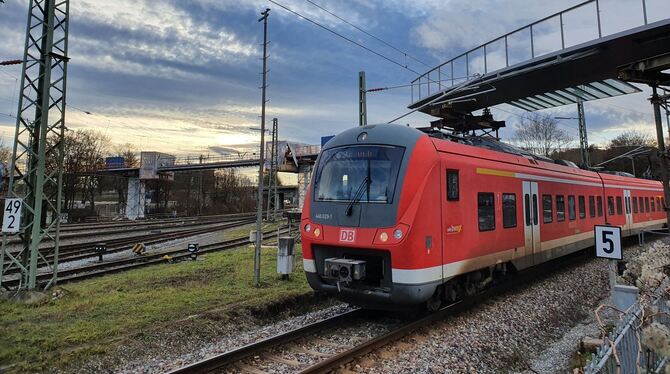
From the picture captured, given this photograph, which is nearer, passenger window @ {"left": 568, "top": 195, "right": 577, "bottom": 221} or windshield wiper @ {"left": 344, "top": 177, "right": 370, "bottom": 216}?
windshield wiper @ {"left": 344, "top": 177, "right": 370, "bottom": 216}

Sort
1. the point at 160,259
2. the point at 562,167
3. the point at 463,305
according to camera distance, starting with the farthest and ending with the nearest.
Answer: the point at 160,259, the point at 562,167, the point at 463,305

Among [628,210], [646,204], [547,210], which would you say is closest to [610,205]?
[628,210]

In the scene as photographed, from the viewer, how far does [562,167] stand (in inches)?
508

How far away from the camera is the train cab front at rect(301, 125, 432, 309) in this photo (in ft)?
22.3

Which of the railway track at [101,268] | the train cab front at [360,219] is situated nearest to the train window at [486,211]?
the train cab front at [360,219]

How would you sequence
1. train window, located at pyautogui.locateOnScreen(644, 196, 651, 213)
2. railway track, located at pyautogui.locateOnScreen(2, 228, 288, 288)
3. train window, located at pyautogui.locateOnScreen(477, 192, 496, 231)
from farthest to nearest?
train window, located at pyautogui.locateOnScreen(644, 196, 651, 213) < railway track, located at pyautogui.locateOnScreen(2, 228, 288, 288) < train window, located at pyautogui.locateOnScreen(477, 192, 496, 231)

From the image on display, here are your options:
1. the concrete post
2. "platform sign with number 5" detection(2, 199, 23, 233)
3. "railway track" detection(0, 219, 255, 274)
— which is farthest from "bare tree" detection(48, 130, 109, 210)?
"platform sign with number 5" detection(2, 199, 23, 233)

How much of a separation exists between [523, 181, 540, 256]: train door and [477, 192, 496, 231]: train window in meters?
1.79

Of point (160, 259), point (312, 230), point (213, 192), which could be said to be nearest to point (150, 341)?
point (312, 230)

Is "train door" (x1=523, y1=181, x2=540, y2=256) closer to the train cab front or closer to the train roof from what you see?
the train roof

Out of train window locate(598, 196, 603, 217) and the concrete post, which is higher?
the concrete post

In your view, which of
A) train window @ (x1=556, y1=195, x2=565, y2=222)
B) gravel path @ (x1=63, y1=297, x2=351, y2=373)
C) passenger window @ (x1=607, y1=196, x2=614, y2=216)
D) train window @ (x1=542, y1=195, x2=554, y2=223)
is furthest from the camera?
passenger window @ (x1=607, y1=196, x2=614, y2=216)

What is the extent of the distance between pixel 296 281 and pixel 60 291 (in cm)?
570

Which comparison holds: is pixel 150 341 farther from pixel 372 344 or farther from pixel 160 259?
pixel 160 259
